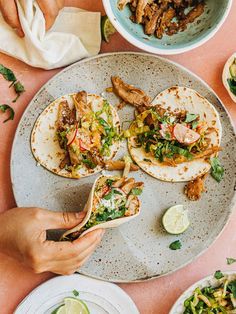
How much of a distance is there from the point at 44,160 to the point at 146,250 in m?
0.63

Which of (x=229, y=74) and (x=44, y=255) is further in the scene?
(x=229, y=74)

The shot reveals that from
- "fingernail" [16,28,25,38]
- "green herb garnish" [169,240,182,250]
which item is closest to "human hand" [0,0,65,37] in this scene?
"fingernail" [16,28,25,38]

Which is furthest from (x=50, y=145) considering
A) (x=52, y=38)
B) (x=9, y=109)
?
(x=52, y=38)

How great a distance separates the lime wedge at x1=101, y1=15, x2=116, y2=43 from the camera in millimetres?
3062

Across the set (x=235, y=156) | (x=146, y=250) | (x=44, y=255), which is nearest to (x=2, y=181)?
(x=44, y=255)

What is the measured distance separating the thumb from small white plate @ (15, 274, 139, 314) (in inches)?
11.5

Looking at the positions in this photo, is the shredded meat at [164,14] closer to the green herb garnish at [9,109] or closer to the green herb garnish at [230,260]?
the green herb garnish at [9,109]

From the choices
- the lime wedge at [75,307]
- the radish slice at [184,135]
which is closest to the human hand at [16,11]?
the radish slice at [184,135]

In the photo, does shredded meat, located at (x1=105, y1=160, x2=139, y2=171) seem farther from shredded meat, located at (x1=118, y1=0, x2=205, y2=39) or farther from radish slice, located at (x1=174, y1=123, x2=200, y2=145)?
shredded meat, located at (x1=118, y1=0, x2=205, y2=39)

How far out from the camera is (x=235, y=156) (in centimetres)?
302

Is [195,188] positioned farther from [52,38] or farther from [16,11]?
[16,11]

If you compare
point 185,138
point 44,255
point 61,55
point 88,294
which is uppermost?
point 61,55

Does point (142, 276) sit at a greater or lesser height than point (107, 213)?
lesser

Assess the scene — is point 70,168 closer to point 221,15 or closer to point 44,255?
point 44,255
